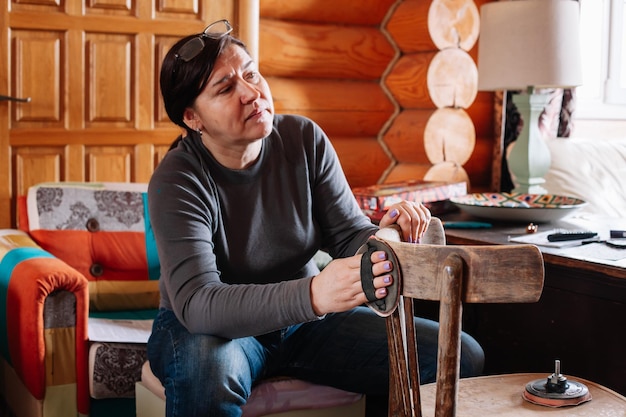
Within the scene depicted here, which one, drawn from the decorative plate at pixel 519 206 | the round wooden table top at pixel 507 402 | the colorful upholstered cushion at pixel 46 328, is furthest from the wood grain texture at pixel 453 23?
the round wooden table top at pixel 507 402

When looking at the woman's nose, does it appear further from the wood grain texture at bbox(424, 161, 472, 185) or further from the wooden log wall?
the wood grain texture at bbox(424, 161, 472, 185)

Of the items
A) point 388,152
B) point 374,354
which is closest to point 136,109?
point 388,152

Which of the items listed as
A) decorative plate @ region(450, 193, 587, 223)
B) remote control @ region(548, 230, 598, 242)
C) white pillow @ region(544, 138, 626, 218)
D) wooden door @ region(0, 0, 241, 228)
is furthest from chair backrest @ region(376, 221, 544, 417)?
wooden door @ region(0, 0, 241, 228)

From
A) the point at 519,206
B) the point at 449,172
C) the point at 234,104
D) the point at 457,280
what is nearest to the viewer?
the point at 457,280

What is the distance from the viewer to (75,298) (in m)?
2.22

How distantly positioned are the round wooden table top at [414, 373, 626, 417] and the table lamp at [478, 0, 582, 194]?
53.9 inches

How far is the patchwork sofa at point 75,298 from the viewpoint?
218 cm

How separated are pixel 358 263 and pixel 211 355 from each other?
0.50m

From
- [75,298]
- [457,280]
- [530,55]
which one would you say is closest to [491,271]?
[457,280]

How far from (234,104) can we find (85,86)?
1952 millimetres

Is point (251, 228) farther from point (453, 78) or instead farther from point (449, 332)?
point (453, 78)

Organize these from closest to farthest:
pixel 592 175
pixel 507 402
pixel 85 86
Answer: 1. pixel 507 402
2. pixel 592 175
3. pixel 85 86

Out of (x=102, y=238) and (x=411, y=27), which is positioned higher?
(x=411, y=27)

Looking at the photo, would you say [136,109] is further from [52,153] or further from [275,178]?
[275,178]
